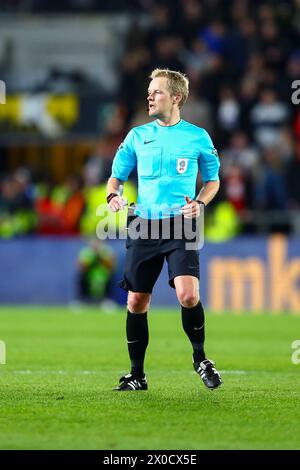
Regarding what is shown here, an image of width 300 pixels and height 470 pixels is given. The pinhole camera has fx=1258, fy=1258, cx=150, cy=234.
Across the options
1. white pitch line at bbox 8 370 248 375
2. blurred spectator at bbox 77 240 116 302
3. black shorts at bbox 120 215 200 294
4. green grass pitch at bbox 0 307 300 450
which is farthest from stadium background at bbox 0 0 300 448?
black shorts at bbox 120 215 200 294

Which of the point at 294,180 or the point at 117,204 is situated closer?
the point at 117,204

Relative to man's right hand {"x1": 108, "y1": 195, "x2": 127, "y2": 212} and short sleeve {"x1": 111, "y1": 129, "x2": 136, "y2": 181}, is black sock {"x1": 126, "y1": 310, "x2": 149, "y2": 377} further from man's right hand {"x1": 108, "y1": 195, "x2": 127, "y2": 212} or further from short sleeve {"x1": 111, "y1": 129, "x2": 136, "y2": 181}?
short sleeve {"x1": 111, "y1": 129, "x2": 136, "y2": 181}

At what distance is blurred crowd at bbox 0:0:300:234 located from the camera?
838 inches

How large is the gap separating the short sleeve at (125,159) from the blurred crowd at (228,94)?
38.6 ft

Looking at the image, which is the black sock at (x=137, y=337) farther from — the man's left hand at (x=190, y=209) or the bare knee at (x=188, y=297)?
the man's left hand at (x=190, y=209)

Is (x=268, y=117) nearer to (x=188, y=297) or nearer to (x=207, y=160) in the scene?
(x=207, y=160)

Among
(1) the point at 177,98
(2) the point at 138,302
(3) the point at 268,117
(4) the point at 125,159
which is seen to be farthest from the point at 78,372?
(3) the point at 268,117

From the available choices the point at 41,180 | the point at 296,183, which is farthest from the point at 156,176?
the point at 41,180

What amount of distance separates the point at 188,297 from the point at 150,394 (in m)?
0.74

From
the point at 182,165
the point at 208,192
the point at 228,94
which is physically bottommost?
the point at 208,192

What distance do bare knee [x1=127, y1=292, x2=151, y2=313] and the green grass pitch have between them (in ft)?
1.95

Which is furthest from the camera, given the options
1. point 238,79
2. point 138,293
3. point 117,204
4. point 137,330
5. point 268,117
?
point 238,79

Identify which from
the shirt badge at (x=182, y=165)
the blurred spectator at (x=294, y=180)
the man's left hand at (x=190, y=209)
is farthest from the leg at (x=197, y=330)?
the blurred spectator at (x=294, y=180)

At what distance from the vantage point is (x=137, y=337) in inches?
356
